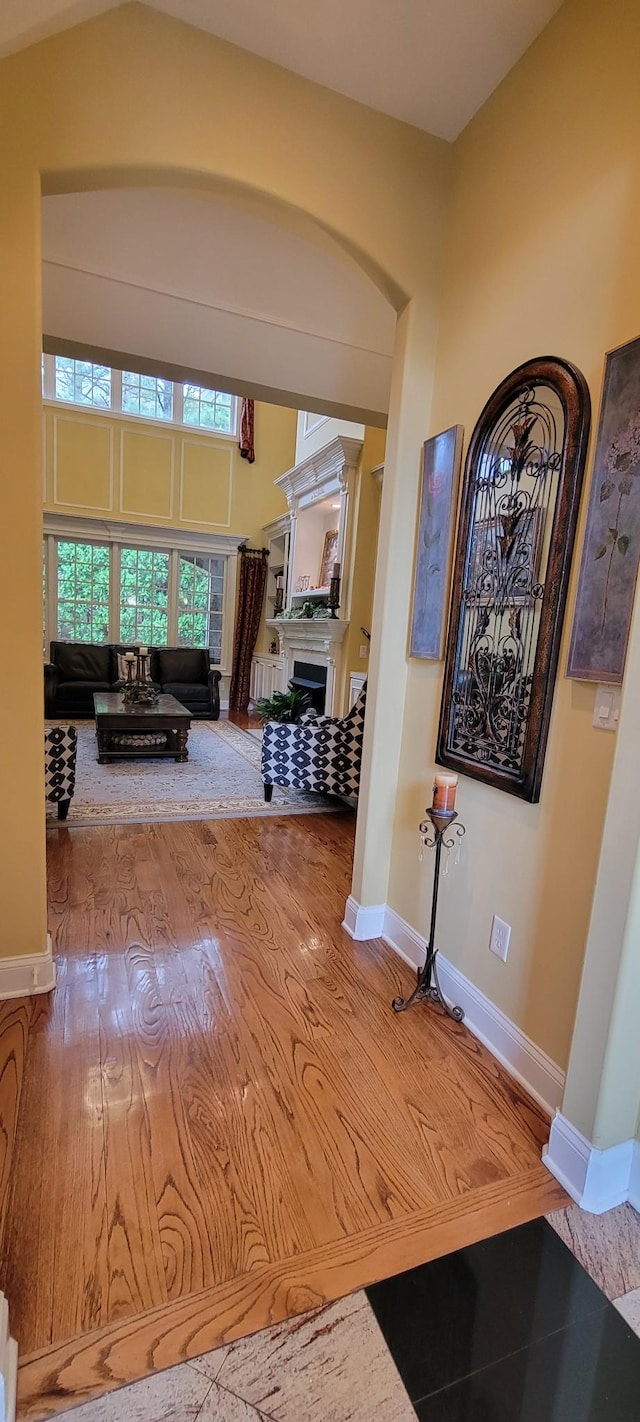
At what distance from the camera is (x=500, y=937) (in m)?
1.76

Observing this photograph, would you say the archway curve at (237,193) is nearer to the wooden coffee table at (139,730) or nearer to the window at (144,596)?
the wooden coffee table at (139,730)

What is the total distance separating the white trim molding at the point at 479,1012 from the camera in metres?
1.59

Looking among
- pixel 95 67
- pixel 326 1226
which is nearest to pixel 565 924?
pixel 326 1226

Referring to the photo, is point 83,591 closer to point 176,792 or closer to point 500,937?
point 176,792

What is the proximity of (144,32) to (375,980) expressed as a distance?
3.11 metres

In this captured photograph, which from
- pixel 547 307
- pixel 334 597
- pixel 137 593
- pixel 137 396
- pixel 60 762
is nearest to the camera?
pixel 547 307

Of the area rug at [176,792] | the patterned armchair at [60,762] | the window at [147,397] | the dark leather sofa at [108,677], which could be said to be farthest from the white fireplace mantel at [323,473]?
the patterned armchair at [60,762]

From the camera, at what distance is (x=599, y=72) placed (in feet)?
4.79

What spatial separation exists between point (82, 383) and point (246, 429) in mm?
2076

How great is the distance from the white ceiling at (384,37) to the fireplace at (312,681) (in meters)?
4.37

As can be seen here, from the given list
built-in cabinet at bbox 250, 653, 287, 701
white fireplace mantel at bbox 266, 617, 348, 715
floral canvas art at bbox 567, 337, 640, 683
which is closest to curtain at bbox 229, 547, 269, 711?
built-in cabinet at bbox 250, 653, 287, 701

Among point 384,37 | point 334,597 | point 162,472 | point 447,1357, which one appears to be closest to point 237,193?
point 384,37

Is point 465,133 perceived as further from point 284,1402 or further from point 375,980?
point 284,1402

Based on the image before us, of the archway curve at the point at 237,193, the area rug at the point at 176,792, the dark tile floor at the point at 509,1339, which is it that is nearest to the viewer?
the dark tile floor at the point at 509,1339
